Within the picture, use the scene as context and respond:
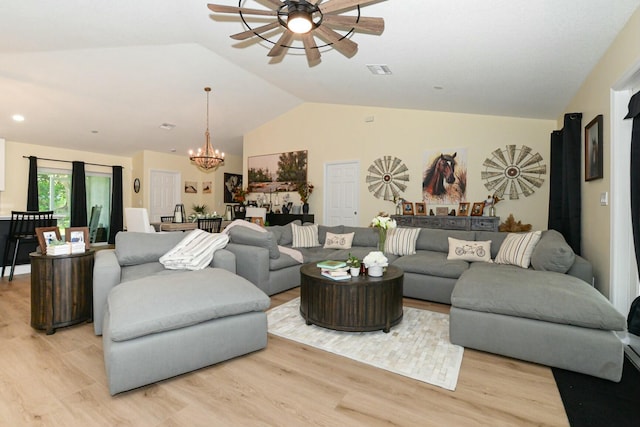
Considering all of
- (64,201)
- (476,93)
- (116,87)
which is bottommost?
(64,201)

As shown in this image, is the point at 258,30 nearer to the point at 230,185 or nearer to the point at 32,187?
the point at 32,187

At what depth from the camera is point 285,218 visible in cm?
741

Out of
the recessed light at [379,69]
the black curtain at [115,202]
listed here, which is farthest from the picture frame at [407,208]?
the black curtain at [115,202]

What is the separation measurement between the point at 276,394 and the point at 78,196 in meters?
8.29

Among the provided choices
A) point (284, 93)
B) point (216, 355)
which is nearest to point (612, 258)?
point (216, 355)

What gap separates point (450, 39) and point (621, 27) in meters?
Result: 1.24

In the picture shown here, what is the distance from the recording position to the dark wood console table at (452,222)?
521cm

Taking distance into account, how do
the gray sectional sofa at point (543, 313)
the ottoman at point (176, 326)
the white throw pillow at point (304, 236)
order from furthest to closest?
the white throw pillow at point (304, 236) → the gray sectional sofa at point (543, 313) → the ottoman at point (176, 326)

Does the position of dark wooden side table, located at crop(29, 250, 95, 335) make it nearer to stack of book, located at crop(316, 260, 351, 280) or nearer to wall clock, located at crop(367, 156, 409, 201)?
stack of book, located at crop(316, 260, 351, 280)

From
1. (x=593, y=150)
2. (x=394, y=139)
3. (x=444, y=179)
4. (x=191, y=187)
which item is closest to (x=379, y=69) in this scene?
(x=394, y=139)

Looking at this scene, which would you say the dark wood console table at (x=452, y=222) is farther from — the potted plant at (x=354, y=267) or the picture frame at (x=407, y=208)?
the potted plant at (x=354, y=267)

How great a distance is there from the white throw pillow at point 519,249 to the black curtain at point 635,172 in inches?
42.5

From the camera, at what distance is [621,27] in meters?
2.44

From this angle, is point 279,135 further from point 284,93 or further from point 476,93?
point 476,93
